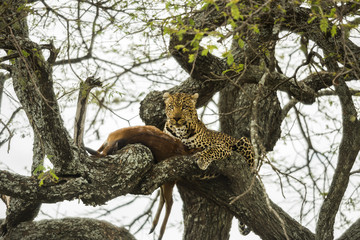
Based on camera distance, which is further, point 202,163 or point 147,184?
point 202,163

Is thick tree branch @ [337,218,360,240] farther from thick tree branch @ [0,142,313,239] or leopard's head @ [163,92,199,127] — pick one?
leopard's head @ [163,92,199,127]

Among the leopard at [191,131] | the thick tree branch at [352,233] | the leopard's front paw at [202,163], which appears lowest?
the thick tree branch at [352,233]

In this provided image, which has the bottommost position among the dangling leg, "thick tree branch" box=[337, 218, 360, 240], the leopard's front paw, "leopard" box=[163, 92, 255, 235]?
"thick tree branch" box=[337, 218, 360, 240]

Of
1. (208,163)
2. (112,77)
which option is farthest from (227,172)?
(112,77)

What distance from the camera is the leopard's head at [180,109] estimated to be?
16.0ft

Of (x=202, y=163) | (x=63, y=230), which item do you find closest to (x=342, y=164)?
(x=202, y=163)

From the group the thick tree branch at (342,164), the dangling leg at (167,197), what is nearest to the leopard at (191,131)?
the dangling leg at (167,197)

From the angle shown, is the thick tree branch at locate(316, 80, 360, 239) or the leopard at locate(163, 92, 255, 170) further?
the thick tree branch at locate(316, 80, 360, 239)

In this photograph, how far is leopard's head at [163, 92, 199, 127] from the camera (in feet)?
16.0

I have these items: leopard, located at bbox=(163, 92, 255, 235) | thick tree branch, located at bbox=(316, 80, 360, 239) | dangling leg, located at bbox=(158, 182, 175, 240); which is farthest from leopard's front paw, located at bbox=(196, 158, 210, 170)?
thick tree branch, located at bbox=(316, 80, 360, 239)

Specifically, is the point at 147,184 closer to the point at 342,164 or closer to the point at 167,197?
the point at 167,197

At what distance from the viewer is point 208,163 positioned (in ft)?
15.3

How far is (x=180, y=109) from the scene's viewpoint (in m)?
4.91

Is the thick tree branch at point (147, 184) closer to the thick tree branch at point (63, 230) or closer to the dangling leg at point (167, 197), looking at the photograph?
the dangling leg at point (167, 197)
